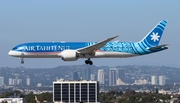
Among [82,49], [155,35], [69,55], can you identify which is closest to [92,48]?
[82,49]

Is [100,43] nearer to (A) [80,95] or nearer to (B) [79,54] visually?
(B) [79,54]

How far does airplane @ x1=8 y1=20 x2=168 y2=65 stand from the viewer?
96938mm

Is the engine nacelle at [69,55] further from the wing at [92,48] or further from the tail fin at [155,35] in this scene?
the tail fin at [155,35]

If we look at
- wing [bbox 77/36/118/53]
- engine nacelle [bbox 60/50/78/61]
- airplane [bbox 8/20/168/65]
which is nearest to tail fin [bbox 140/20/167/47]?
airplane [bbox 8/20/168/65]

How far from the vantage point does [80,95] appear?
653 feet

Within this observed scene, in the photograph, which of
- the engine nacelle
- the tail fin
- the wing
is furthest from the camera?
the tail fin

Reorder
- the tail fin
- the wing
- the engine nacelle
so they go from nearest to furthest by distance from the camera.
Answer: the wing, the engine nacelle, the tail fin

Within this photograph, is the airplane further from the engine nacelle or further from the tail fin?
the tail fin

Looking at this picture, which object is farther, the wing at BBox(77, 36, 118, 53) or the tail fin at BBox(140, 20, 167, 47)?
the tail fin at BBox(140, 20, 167, 47)

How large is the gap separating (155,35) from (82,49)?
48.1 ft

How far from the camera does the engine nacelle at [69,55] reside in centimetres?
9638

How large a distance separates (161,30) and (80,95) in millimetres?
96333

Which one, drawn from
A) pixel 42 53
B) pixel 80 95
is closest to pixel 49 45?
pixel 42 53

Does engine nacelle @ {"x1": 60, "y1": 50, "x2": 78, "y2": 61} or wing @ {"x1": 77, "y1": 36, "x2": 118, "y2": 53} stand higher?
wing @ {"x1": 77, "y1": 36, "x2": 118, "y2": 53}
